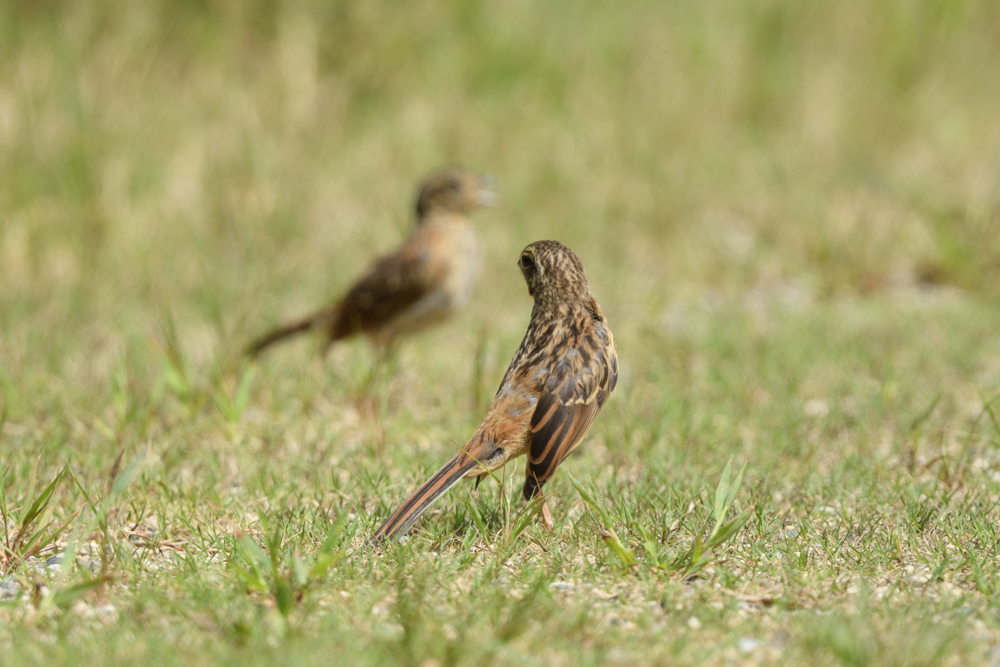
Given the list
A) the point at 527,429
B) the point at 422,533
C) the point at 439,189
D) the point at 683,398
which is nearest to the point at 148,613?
the point at 422,533

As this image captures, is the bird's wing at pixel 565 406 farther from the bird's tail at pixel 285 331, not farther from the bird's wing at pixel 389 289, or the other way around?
the bird's wing at pixel 389 289

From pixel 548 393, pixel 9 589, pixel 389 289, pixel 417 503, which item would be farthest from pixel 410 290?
pixel 9 589

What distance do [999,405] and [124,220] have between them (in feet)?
20.5

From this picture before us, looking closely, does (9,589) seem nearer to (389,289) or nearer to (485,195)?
(389,289)

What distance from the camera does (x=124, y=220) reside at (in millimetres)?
9070

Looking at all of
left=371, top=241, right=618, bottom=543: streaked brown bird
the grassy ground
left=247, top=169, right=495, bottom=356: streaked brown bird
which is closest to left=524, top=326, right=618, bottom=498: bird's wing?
left=371, top=241, right=618, bottom=543: streaked brown bird

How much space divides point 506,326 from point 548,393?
153 inches

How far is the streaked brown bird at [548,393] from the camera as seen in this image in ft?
13.4

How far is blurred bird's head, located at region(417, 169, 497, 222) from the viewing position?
8047mm

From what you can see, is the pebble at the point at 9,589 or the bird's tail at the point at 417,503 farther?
the bird's tail at the point at 417,503

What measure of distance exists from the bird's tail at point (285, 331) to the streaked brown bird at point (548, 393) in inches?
95.5

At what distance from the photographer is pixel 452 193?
26.5ft

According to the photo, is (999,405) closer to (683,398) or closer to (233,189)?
(683,398)

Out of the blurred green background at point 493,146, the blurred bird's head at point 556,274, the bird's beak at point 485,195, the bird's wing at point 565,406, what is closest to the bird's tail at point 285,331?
the blurred green background at point 493,146
